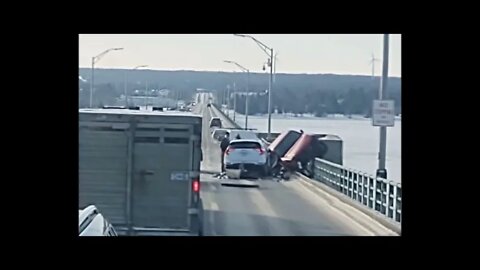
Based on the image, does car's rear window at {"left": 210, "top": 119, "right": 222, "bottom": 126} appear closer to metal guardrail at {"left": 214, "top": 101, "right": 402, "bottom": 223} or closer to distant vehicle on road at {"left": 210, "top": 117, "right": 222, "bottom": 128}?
distant vehicle on road at {"left": 210, "top": 117, "right": 222, "bottom": 128}

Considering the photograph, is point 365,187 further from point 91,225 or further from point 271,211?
point 91,225

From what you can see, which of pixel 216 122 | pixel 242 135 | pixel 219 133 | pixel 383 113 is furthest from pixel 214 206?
pixel 216 122

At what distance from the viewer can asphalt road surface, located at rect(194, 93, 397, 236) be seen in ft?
49.3

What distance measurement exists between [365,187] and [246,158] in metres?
2.77

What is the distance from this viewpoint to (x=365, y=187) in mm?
19484

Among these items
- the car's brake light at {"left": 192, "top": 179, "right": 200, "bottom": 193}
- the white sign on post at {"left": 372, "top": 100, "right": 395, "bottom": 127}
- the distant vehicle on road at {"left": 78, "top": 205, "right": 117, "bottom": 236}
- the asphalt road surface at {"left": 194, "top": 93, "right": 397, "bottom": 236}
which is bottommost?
the asphalt road surface at {"left": 194, "top": 93, "right": 397, "bottom": 236}

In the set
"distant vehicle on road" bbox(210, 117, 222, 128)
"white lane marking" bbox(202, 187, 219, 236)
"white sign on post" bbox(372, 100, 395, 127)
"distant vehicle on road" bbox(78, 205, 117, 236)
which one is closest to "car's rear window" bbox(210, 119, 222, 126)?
"distant vehicle on road" bbox(210, 117, 222, 128)

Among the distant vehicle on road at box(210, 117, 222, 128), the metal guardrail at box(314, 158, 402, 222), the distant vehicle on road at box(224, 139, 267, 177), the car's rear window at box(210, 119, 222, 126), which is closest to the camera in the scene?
the metal guardrail at box(314, 158, 402, 222)

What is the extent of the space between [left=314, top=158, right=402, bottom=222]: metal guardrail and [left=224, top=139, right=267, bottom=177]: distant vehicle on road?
1.89 meters

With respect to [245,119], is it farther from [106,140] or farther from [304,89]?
[106,140]

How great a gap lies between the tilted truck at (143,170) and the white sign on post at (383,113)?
4844mm
